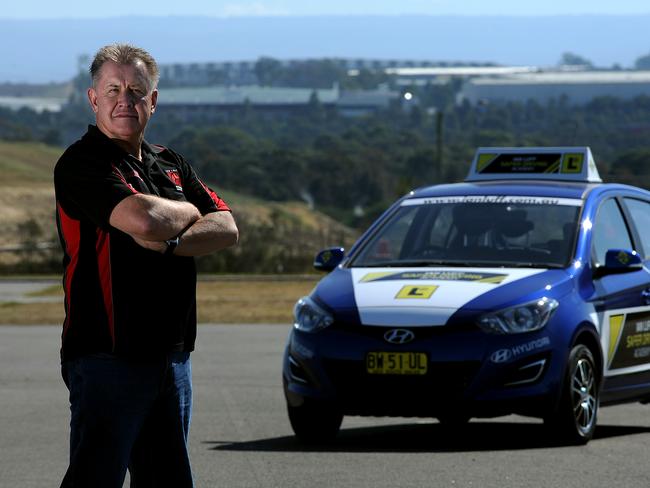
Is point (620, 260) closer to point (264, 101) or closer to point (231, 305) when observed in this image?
point (231, 305)

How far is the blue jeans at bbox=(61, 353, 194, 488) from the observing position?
489 cm

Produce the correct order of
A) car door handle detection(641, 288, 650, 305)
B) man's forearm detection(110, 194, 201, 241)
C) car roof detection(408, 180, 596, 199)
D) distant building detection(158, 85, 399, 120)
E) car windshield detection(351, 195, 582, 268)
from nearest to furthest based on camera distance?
man's forearm detection(110, 194, 201, 241) < car windshield detection(351, 195, 582, 268) < car door handle detection(641, 288, 650, 305) < car roof detection(408, 180, 596, 199) < distant building detection(158, 85, 399, 120)

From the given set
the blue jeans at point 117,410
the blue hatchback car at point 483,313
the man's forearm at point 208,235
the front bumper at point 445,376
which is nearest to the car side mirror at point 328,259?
the blue hatchback car at point 483,313

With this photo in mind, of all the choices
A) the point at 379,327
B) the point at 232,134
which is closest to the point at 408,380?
the point at 379,327

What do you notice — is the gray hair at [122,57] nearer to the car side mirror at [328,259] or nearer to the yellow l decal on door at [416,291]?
the yellow l decal on door at [416,291]

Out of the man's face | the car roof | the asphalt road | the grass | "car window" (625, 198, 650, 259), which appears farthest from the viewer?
the grass

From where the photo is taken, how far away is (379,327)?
30.7ft

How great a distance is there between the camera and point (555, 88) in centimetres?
13662

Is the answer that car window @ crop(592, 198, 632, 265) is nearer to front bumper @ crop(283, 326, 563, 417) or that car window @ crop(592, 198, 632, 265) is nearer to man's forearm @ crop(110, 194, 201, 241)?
front bumper @ crop(283, 326, 563, 417)

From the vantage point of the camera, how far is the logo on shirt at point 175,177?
Answer: 5183 millimetres

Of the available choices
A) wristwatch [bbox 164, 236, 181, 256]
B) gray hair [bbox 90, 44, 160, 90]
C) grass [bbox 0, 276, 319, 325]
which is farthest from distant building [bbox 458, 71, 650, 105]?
wristwatch [bbox 164, 236, 181, 256]

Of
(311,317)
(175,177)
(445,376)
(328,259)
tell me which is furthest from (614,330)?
(175,177)

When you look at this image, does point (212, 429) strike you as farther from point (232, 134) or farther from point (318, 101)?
point (318, 101)

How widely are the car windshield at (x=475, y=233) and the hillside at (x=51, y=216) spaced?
35.4 meters
